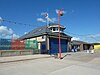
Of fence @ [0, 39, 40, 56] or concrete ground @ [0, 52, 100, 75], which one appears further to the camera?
fence @ [0, 39, 40, 56]

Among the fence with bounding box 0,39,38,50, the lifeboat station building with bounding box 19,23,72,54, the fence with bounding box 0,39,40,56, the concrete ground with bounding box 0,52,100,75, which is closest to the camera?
the concrete ground with bounding box 0,52,100,75

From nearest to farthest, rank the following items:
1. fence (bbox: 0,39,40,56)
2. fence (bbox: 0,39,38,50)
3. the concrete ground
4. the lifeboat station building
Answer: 1. the concrete ground
2. fence (bbox: 0,39,40,56)
3. fence (bbox: 0,39,38,50)
4. the lifeboat station building

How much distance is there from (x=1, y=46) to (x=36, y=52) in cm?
652

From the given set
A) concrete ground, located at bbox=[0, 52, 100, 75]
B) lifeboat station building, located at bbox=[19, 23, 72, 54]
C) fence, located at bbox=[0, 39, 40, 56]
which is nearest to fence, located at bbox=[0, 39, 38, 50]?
fence, located at bbox=[0, 39, 40, 56]

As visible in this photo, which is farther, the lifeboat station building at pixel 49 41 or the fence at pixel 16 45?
the lifeboat station building at pixel 49 41

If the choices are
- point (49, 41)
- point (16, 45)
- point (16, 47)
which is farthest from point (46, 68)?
point (49, 41)

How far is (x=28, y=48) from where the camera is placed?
27.5 metres

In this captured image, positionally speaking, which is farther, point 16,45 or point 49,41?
point 49,41

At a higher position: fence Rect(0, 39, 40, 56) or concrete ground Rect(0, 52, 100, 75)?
fence Rect(0, 39, 40, 56)

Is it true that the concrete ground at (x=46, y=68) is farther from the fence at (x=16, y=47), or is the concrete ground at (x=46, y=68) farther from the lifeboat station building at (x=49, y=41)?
the lifeboat station building at (x=49, y=41)

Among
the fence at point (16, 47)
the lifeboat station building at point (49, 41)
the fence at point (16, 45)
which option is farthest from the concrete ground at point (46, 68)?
the lifeboat station building at point (49, 41)

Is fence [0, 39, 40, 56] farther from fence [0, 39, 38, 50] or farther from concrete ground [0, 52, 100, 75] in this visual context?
concrete ground [0, 52, 100, 75]

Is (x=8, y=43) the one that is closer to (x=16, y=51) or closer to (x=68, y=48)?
(x=16, y=51)

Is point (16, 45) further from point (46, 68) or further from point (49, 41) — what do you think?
point (46, 68)
